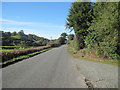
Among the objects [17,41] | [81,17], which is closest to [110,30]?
[81,17]

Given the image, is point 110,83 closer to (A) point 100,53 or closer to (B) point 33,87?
(B) point 33,87

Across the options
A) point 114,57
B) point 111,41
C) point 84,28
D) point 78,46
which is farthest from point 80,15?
point 114,57

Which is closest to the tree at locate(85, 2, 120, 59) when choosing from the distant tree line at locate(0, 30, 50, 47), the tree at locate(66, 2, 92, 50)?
the tree at locate(66, 2, 92, 50)

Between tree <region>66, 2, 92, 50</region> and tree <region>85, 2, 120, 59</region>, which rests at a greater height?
tree <region>66, 2, 92, 50</region>

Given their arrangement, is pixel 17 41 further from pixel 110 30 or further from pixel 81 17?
pixel 110 30

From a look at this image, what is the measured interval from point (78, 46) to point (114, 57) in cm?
636

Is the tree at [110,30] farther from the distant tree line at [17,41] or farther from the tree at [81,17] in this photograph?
the distant tree line at [17,41]

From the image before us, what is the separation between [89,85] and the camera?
3125 mm

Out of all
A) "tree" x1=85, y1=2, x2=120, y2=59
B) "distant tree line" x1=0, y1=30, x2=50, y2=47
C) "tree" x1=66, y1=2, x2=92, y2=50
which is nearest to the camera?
"tree" x1=85, y1=2, x2=120, y2=59

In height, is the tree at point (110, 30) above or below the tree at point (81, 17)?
below

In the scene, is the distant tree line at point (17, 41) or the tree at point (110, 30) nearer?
the tree at point (110, 30)

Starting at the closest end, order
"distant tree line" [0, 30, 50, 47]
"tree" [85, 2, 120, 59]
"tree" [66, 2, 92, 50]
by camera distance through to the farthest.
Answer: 1. "tree" [85, 2, 120, 59]
2. "tree" [66, 2, 92, 50]
3. "distant tree line" [0, 30, 50, 47]

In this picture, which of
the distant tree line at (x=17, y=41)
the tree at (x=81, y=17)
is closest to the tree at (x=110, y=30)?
the tree at (x=81, y=17)

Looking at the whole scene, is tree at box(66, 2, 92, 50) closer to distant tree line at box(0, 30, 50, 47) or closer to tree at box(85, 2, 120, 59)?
tree at box(85, 2, 120, 59)
